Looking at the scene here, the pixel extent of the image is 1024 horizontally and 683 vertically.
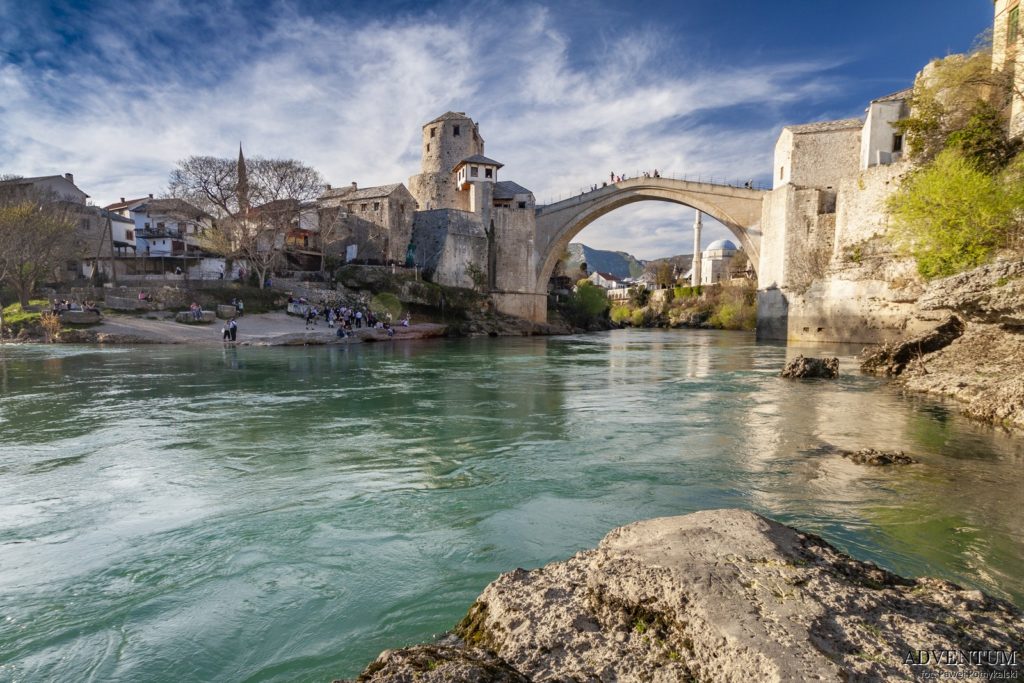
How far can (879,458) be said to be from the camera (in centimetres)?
593

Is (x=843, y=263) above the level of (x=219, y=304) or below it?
above

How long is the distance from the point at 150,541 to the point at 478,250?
3689cm

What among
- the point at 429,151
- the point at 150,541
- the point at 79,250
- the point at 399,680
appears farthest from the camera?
the point at 429,151

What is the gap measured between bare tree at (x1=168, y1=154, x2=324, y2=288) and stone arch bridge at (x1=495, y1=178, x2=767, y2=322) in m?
15.4

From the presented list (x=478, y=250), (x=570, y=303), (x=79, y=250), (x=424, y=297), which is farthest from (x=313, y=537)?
(x=570, y=303)

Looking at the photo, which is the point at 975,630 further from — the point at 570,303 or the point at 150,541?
the point at 570,303

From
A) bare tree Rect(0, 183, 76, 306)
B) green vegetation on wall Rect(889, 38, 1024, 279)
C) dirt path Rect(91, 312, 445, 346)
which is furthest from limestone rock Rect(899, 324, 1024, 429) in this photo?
bare tree Rect(0, 183, 76, 306)

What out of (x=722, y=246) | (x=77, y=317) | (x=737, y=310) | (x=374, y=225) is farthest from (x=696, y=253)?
(x=77, y=317)

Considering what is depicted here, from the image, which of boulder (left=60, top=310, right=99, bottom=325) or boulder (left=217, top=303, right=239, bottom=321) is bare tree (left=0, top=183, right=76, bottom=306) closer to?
boulder (left=60, top=310, right=99, bottom=325)

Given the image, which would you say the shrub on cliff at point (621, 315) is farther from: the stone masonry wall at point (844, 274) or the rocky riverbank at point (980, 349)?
the rocky riverbank at point (980, 349)

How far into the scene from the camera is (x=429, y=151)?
155ft

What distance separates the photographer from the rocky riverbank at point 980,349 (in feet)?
26.0

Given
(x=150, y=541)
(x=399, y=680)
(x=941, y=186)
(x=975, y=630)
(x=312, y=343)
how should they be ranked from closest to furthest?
(x=399, y=680) < (x=975, y=630) < (x=150, y=541) < (x=941, y=186) < (x=312, y=343)

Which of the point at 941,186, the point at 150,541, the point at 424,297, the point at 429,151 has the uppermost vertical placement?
the point at 429,151
